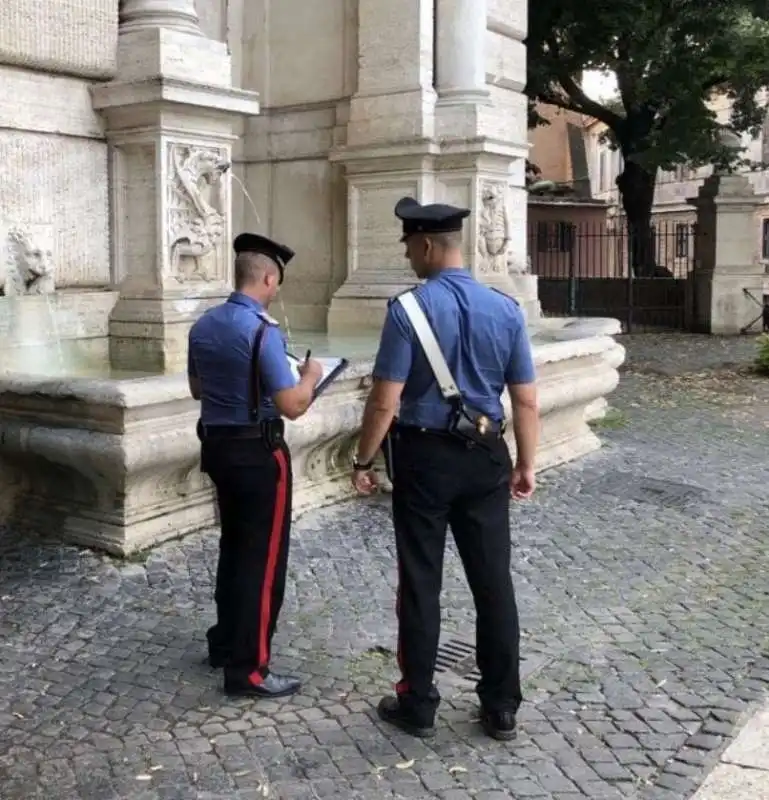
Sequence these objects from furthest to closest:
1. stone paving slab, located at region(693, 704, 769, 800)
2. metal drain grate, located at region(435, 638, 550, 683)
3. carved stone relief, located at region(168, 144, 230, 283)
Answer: carved stone relief, located at region(168, 144, 230, 283) < metal drain grate, located at region(435, 638, 550, 683) < stone paving slab, located at region(693, 704, 769, 800)

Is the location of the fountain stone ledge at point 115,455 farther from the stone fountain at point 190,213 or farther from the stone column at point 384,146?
the stone column at point 384,146

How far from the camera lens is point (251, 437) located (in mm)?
4094

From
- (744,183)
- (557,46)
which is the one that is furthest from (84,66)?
(744,183)

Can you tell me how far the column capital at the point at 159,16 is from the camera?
700cm

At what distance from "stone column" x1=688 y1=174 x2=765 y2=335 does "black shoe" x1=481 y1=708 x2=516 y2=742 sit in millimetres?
19179

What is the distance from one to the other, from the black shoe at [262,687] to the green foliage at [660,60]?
53.7ft

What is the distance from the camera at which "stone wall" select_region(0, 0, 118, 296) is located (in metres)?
6.63

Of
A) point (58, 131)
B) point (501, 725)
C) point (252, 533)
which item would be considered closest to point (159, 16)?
point (58, 131)

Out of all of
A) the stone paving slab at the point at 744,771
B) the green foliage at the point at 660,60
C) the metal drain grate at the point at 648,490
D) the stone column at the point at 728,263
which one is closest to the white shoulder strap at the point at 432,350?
the stone paving slab at the point at 744,771

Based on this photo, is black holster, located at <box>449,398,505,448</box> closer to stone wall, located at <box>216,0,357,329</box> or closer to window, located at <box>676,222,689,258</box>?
stone wall, located at <box>216,0,357,329</box>

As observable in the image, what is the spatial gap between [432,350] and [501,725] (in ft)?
4.34

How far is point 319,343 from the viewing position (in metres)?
9.05

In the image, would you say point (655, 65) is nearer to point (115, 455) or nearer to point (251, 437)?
point (115, 455)

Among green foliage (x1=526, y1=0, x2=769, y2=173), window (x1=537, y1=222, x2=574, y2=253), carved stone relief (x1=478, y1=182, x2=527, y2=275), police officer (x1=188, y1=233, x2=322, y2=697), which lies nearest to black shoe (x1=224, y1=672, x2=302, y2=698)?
police officer (x1=188, y1=233, x2=322, y2=697)
